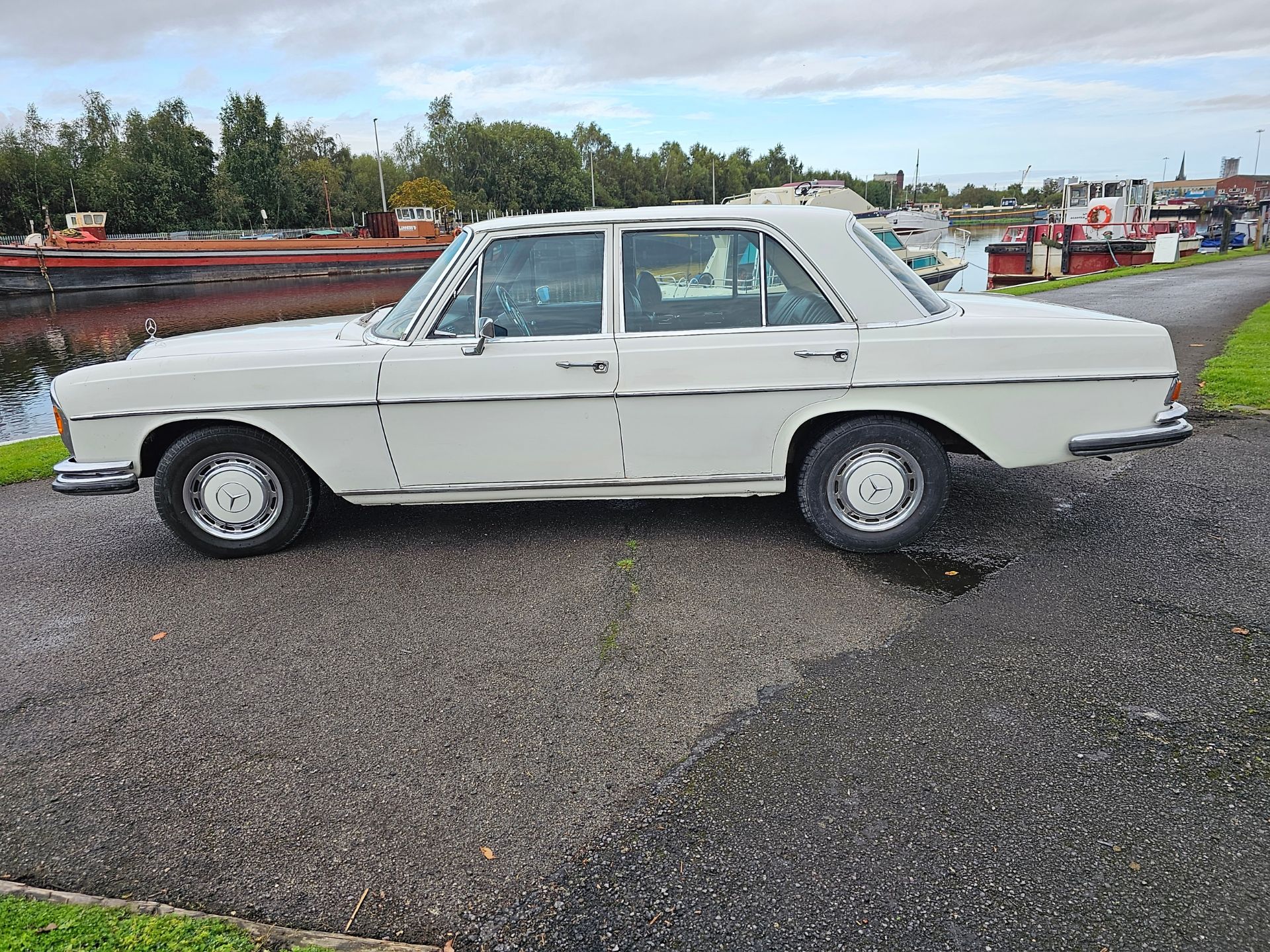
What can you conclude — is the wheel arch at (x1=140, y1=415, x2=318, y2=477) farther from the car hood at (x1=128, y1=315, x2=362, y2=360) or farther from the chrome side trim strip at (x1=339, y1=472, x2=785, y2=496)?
the chrome side trim strip at (x1=339, y1=472, x2=785, y2=496)

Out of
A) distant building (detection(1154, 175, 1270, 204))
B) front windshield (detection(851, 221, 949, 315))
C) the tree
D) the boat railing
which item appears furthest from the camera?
distant building (detection(1154, 175, 1270, 204))

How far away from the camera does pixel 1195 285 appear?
56.7ft

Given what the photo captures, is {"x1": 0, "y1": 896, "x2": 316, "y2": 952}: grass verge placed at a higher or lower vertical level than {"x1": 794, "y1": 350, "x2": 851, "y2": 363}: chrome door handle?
lower

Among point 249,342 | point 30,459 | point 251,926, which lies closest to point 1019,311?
point 249,342

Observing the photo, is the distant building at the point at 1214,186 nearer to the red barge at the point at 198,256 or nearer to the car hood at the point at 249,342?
the red barge at the point at 198,256

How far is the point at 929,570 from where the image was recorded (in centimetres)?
429

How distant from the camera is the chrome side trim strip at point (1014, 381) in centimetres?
423

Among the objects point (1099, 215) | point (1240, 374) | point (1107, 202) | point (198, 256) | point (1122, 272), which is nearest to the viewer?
point (1240, 374)

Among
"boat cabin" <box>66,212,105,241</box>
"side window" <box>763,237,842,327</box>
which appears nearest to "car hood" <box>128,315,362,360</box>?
"side window" <box>763,237,842,327</box>

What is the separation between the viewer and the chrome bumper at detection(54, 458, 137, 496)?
14.7 ft

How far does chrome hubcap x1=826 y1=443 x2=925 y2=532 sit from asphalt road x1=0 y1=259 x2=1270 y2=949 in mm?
261

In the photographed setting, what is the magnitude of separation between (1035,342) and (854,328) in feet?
3.02

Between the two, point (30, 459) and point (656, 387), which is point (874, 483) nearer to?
point (656, 387)

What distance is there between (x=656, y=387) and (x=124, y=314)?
33.8m
